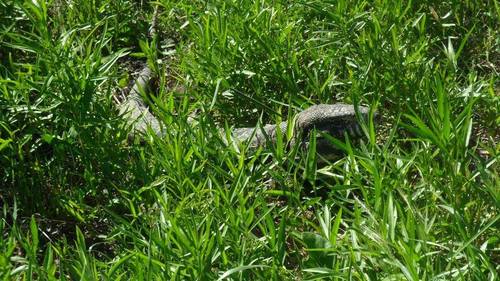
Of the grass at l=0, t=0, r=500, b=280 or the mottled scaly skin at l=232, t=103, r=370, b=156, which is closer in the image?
the grass at l=0, t=0, r=500, b=280

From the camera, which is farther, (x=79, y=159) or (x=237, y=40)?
(x=237, y=40)

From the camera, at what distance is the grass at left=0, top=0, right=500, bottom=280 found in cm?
289

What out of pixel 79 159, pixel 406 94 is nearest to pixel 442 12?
pixel 406 94

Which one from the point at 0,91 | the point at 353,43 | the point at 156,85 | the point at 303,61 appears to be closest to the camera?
the point at 0,91

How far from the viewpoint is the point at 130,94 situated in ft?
16.3

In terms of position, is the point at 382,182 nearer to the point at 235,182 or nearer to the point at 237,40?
the point at 235,182

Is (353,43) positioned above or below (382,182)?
above

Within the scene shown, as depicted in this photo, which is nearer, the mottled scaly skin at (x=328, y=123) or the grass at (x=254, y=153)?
the grass at (x=254, y=153)

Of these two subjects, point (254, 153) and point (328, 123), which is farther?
point (328, 123)

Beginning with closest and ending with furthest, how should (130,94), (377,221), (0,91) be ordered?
(377,221), (0,91), (130,94)

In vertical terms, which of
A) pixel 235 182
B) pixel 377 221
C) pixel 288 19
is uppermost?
pixel 288 19

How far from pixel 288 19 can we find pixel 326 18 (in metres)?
0.21

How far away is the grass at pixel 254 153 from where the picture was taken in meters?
2.89

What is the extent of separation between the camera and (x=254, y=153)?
12.0 ft
